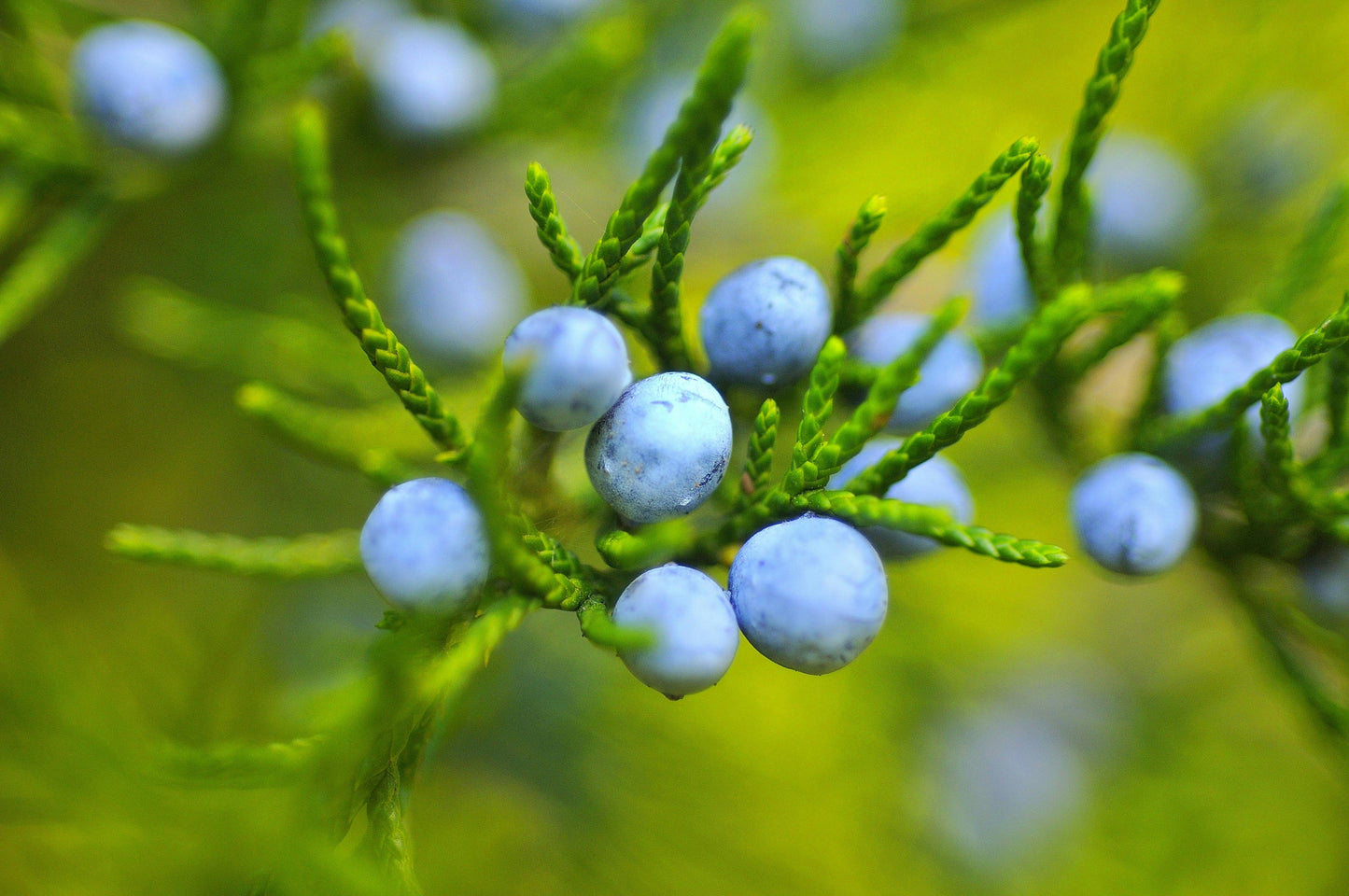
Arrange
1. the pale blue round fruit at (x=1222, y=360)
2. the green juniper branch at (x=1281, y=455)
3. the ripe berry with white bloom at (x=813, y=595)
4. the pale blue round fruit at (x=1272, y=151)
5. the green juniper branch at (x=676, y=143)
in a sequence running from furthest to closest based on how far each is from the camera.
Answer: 1. the pale blue round fruit at (x=1272, y=151)
2. the pale blue round fruit at (x=1222, y=360)
3. the green juniper branch at (x=1281, y=455)
4. the ripe berry with white bloom at (x=813, y=595)
5. the green juniper branch at (x=676, y=143)

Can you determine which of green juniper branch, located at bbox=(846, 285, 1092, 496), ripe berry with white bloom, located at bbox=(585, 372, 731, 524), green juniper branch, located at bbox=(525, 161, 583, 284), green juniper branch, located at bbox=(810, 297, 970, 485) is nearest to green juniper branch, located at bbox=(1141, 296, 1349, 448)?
green juniper branch, located at bbox=(846, 285, 1092, 496)

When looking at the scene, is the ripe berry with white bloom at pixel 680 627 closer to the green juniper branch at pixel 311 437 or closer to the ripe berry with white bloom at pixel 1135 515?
the green juniper branch at pixel 311 437

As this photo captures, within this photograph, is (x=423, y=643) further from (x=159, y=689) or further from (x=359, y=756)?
(x=159, y=689)

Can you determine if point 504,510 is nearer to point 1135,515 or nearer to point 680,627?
point 680,627

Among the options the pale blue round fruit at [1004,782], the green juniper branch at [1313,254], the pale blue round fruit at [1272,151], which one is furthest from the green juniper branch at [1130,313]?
the pale blue round fruit at [1004,782]

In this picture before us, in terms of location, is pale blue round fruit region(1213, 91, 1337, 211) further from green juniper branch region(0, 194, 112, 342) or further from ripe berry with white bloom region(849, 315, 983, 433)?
green juniper branch region(0, 194, 112, 342)

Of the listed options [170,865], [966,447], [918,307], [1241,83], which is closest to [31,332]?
[170,865]
